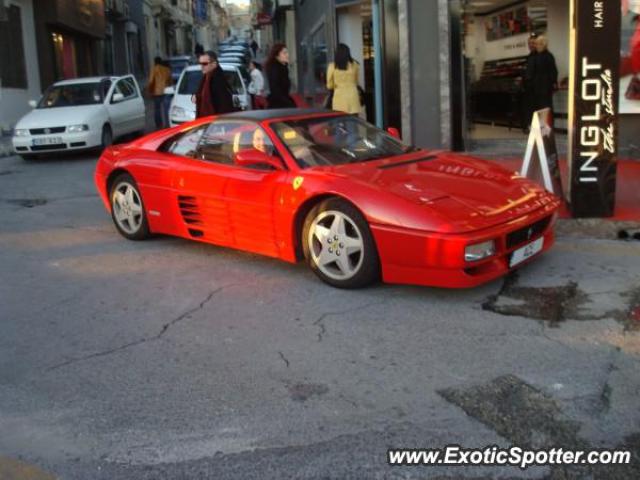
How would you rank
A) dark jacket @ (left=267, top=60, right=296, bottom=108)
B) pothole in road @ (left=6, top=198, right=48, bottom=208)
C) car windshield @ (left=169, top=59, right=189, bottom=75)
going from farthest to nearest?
car windshield @ (left=169, top=59, right=189, bottom=75) → dark jacket @ (left=267, top=60, right=296, bottom=108) → pothole in road @ (left=6, top=198, right=48, bottom=208)

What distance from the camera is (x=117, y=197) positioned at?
22.6ft

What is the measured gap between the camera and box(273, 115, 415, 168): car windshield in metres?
5.60

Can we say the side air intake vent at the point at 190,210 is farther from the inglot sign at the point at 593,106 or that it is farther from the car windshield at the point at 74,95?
the car windshield at the point at 74,95

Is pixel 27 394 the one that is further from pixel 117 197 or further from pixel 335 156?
pixel 117 197

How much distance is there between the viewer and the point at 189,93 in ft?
49.1

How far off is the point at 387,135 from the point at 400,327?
2.30 meters

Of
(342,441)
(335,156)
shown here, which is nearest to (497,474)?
(342,441)

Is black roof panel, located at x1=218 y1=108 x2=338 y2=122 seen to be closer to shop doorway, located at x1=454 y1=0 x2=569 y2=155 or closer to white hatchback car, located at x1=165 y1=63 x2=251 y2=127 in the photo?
shop doorway, located at x1=454 y1=0 x2=569 y2=155

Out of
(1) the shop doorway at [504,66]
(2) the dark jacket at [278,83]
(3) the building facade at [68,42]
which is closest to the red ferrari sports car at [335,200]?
(2) the dark jacket at [278,83]

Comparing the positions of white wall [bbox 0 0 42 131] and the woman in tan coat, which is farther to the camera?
white wall [bbox 0 0 42 131]

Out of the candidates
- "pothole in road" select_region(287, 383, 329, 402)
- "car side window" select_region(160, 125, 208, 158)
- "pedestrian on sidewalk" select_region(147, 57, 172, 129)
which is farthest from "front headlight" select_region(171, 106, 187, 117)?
"pothole in road" select_region(287, 383, 329, 402)

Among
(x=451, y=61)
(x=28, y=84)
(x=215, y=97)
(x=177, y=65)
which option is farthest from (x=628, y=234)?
(x=177, y=65)

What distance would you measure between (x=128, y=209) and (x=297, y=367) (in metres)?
3.45

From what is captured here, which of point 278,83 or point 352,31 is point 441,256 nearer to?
point 278,83
